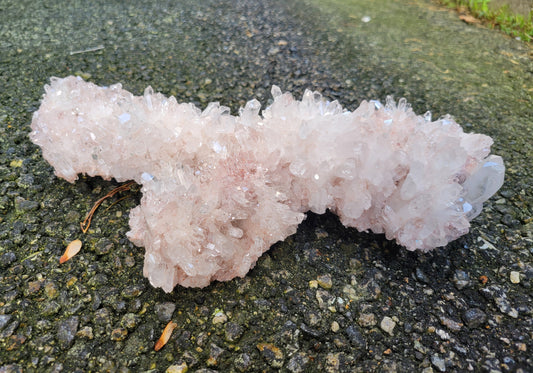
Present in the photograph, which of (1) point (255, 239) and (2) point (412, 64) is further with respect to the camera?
(2) point (412, 64)

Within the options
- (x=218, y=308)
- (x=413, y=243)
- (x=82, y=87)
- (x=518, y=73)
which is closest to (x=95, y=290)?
(x=218, y=308)

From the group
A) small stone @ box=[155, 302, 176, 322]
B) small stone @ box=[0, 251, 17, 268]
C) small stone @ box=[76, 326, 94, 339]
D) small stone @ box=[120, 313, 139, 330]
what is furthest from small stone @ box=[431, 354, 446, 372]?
small stone @ box=[0, 251, 17, 268]

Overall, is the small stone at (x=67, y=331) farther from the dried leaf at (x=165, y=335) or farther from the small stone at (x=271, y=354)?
the small stone at (x=271, y=354)

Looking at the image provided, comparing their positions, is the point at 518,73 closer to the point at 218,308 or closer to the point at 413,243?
the point at 413,243

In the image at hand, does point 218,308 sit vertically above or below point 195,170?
below

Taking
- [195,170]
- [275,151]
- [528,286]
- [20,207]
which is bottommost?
[20,207]

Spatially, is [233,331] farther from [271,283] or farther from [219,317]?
[271,283]

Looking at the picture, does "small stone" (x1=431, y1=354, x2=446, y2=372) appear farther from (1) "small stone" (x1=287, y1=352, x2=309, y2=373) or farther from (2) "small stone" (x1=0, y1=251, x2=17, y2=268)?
(2) "small stone" (x1=0, y1=251, x2=17, y2=268)

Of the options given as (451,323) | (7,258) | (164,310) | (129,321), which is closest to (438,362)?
(451,323)
